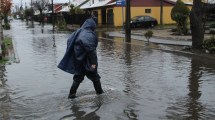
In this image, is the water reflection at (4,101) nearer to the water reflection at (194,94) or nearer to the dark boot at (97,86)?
the dark boot at (97,86)

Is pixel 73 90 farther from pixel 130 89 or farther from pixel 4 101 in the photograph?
pixel 130 89

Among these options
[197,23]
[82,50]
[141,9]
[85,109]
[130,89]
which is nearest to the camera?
[85,109]

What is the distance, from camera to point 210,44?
15.7m

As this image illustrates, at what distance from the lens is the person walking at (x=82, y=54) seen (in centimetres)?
814

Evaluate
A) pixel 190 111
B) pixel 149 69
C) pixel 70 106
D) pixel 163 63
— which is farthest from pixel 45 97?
pixel 163 63

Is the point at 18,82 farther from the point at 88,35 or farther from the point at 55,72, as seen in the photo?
the point at 88,35

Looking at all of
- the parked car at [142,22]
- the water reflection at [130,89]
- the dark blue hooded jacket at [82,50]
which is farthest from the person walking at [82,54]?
the parked car at [142,22]

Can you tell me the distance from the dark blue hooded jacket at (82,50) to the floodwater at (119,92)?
67 cm

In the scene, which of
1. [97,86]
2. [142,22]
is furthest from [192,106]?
[142,22]

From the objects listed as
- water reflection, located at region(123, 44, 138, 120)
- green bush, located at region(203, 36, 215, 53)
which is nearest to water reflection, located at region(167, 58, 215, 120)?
water reflection, located at region(123, 44, 138, 120)

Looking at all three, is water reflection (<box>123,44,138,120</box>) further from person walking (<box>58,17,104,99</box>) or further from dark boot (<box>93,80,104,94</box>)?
person walking (<box>58,17,104,99</box>)

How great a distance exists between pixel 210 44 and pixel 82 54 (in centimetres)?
861

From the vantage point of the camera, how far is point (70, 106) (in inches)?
313

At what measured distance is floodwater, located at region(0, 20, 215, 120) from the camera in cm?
734
